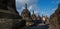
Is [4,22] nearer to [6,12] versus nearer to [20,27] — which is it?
[6,12]

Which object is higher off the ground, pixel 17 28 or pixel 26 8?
pixel 26 8

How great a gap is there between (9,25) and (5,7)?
82cm

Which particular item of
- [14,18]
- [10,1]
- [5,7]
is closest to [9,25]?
[14,18]

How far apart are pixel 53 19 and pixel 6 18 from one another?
249cm

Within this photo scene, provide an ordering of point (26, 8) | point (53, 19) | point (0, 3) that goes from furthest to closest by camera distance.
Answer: point (26, 8) < point (53, 19) < point (0, 3)

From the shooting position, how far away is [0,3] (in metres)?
5.30

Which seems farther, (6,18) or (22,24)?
(22,24)

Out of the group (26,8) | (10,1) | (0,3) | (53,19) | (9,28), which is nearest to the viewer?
(9,28)

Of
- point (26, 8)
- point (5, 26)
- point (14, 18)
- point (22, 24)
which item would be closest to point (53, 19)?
point (22, 24)

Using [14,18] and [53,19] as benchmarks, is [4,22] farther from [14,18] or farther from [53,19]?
[53,19]

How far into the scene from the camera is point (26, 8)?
1185 inches

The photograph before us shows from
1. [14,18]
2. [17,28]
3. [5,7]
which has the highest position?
[5,7]

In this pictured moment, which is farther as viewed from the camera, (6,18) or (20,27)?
(20,27)

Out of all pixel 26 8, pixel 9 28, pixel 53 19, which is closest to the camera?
pixel 9 28
